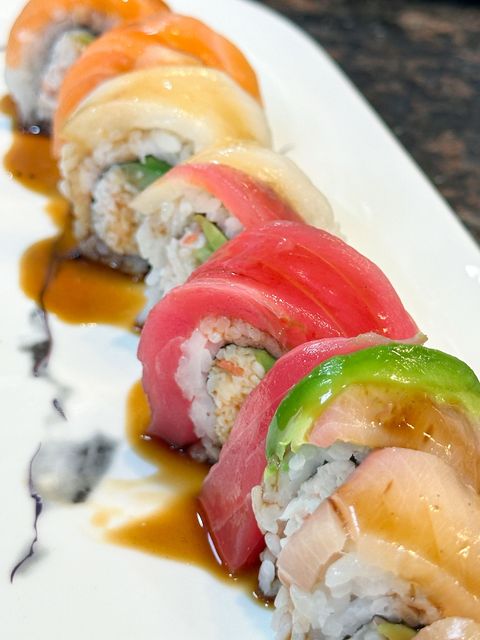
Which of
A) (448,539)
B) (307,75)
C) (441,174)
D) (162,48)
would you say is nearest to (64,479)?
(448,539)

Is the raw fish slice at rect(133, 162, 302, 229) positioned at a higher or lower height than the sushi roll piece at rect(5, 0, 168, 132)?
higher

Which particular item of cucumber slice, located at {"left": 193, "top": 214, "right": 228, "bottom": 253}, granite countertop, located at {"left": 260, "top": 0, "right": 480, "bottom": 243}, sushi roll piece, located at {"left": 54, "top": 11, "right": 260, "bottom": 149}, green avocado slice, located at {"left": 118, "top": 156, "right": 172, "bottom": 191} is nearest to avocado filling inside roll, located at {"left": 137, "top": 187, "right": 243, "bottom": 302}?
cucumber slice, located at {"left": 193, "top": 214, "right": 228, "bottom": 253}

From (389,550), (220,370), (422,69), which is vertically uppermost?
(389,550)

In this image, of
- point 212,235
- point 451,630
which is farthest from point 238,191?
point 451,630

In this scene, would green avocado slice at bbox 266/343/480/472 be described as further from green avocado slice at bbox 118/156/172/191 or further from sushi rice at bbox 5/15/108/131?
sushi rice at bbox 5/15/108/131

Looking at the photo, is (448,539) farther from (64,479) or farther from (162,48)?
(162,48)

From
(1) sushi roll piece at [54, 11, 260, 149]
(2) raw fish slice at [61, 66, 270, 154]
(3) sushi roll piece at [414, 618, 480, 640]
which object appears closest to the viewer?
(3) sushi roll piece at [414, 618, 480, 640]

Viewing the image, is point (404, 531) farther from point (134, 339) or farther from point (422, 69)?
point (422, 69)
